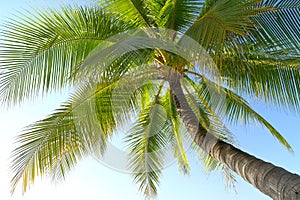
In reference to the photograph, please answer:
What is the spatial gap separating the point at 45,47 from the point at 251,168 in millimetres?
3172

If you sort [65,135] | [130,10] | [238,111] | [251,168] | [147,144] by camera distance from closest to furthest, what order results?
1. [251,168]
2. [130,10]
3. [65,135]
4. [238,111]
5. [147,144]

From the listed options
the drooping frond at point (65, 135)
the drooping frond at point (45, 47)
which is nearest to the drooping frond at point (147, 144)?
the drooping frond at point (65, 135)

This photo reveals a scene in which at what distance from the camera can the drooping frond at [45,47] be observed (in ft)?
Result: 16.8

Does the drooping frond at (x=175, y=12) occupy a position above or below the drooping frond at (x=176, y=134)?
above

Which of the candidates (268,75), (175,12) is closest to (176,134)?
(268,75)

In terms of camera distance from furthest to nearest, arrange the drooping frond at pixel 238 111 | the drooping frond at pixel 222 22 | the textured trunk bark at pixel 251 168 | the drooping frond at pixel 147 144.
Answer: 1. the drooping frond at pixel 147 144
2. the drooping frond at pixel 238 111
3. the drooping frond at pixel 222 22
4. the textured trunk bark at pixel 251 168

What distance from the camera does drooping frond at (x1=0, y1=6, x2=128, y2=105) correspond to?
513cm

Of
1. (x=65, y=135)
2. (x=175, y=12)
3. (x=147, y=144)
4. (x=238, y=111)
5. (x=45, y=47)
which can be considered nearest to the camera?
(x=45, y=47)

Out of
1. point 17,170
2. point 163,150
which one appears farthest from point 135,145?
point 17,170

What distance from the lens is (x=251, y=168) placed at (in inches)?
153

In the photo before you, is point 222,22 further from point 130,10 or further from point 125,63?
point 130,10

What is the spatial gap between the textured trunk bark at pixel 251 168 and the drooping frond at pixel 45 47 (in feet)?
5.75

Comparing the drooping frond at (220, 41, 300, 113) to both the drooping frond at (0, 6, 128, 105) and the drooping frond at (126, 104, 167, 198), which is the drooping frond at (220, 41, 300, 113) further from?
the drooping frond at (126, 104, 167, 198)

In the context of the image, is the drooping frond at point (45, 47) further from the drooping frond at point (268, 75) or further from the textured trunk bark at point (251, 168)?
the drooping frond at point (268, 75)
